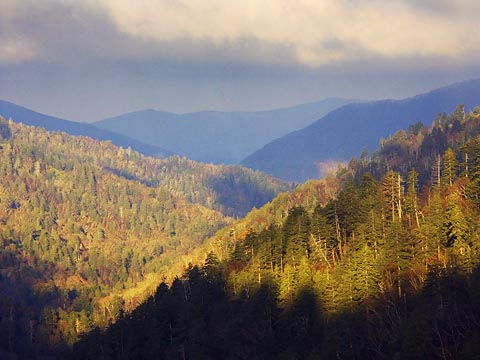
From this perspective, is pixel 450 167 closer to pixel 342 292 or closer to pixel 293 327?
pixel 342 292

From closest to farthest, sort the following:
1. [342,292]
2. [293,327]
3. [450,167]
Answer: [342,292], [293,327], [450,167]

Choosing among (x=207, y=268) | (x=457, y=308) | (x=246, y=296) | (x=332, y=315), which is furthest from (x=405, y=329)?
(x=207, y=268)

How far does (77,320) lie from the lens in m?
155

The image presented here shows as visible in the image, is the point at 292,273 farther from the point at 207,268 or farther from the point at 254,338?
the point at 207,268

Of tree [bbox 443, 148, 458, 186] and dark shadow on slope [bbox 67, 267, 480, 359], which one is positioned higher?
tree [bbox 443, 148, 458, 186]

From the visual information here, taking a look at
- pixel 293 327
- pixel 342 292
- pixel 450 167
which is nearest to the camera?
pixel 342 292

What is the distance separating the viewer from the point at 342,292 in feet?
232

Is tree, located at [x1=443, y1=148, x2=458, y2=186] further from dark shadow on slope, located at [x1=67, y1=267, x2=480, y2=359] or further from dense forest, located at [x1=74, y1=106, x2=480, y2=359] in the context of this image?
dark shadow on slope, located at [x1=67, y1=267, x2=480, y2=359]

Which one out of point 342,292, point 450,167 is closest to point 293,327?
point 342,292

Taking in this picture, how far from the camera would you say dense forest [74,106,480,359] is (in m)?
58.4

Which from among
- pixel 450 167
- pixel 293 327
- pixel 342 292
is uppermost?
pixel 450 167

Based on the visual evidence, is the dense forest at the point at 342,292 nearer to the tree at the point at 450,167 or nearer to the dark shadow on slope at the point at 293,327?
the dark shadow on slope at the point at 293,327

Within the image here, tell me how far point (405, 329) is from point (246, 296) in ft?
119

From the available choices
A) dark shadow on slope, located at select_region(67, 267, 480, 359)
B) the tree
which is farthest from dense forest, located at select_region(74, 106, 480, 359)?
the tree
